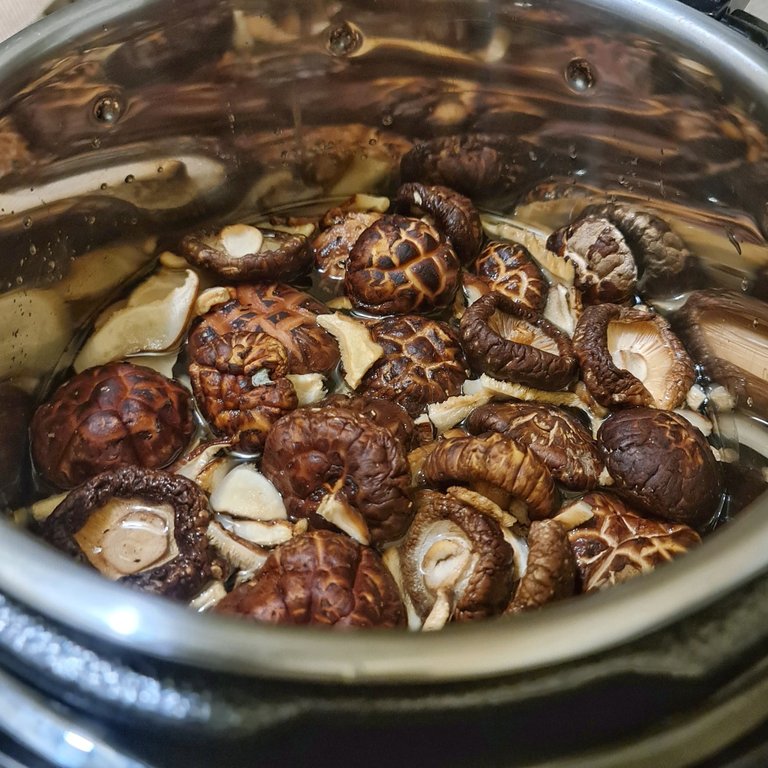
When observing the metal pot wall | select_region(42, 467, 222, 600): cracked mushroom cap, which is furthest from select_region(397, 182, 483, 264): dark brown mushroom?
select_region(42, 467, 222, 600): cracked mushroom cap

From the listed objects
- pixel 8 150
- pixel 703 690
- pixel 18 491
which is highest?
pixel 8 150

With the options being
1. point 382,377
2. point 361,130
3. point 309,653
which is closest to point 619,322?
point 382,377

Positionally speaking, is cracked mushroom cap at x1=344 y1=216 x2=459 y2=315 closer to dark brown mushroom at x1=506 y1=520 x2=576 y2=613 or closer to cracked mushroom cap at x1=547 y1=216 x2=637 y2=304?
cracked mushroom cap at x1=547 y1=216 x2=637 y2=304

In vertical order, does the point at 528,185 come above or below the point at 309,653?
below

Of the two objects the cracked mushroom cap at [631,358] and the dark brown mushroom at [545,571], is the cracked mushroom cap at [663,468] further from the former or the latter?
the dark brown mushroom at [545,571]

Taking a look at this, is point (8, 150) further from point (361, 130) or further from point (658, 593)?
point (658, 593)

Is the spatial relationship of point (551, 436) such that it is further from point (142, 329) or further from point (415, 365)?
point (142, 329)

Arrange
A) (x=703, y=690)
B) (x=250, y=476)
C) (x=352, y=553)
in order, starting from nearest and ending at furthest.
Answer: (x=703, y=690), (x=352, y=553), (x=250, y=476)

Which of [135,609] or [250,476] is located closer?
[135,609]
